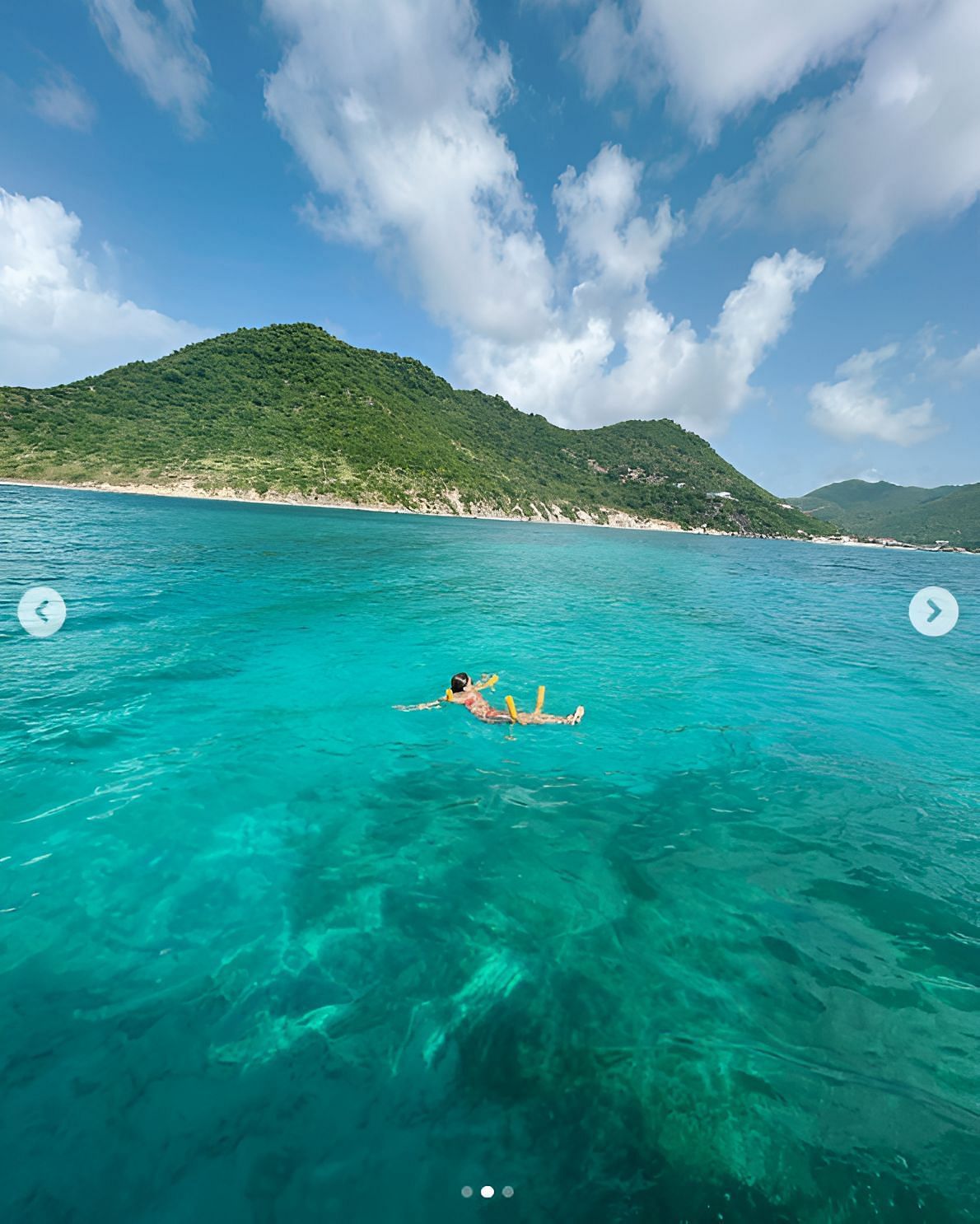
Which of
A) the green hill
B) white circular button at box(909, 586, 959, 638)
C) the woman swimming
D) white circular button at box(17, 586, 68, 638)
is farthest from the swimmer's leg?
the green hill

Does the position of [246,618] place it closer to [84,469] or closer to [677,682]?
[677,682]

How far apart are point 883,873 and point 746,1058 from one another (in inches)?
209

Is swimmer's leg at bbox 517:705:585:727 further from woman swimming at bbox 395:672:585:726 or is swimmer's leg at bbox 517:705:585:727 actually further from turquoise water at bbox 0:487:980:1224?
turquoise water at bbox 0:487:980:1224

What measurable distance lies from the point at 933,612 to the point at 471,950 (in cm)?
5078

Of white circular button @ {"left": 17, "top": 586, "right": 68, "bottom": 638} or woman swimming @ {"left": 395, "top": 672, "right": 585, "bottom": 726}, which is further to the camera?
white circular button @ {"left": 17, "top": 586, "right": 68, "bottom": 638}

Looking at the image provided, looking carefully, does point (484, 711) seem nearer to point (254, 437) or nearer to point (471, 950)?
point (471, 950)

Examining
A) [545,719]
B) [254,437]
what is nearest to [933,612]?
[545,719]

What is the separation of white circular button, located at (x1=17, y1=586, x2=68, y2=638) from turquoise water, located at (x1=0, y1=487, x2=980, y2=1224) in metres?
1.13

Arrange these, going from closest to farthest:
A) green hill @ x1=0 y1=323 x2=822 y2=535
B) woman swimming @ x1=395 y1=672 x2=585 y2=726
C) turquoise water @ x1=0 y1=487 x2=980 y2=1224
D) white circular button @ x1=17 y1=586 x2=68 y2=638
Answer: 1. turquoise water @ x1=0 y1=487 x2=980 y2=1224
2. woman swimming @ x1=395 y1=672 x2=585 y2=726
3. white circular button @ x1=17 y1=586 x2=68 y2=638
4. green hill @ x1=0 y1=323 x2=822 y2=535

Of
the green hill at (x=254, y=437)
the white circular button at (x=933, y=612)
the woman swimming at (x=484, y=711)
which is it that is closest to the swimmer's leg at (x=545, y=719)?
the woman swimming at (x=484, y=711)

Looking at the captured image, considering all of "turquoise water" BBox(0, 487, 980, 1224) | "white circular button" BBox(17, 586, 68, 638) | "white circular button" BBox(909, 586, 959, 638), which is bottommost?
"turquoise water" BBox(0, 487, 980, 1224)

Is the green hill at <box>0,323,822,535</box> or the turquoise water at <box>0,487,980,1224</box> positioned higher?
the green hill at <box>0,323,822,535</box>

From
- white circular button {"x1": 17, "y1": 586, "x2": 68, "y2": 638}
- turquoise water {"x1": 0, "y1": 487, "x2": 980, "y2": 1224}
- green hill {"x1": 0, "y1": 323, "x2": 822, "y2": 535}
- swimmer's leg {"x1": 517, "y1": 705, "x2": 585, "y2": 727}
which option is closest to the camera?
turquoise water {"x1": 0, "y1": 487, "x2": 980, "y2": 1224}

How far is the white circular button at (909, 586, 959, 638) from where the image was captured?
109ft
